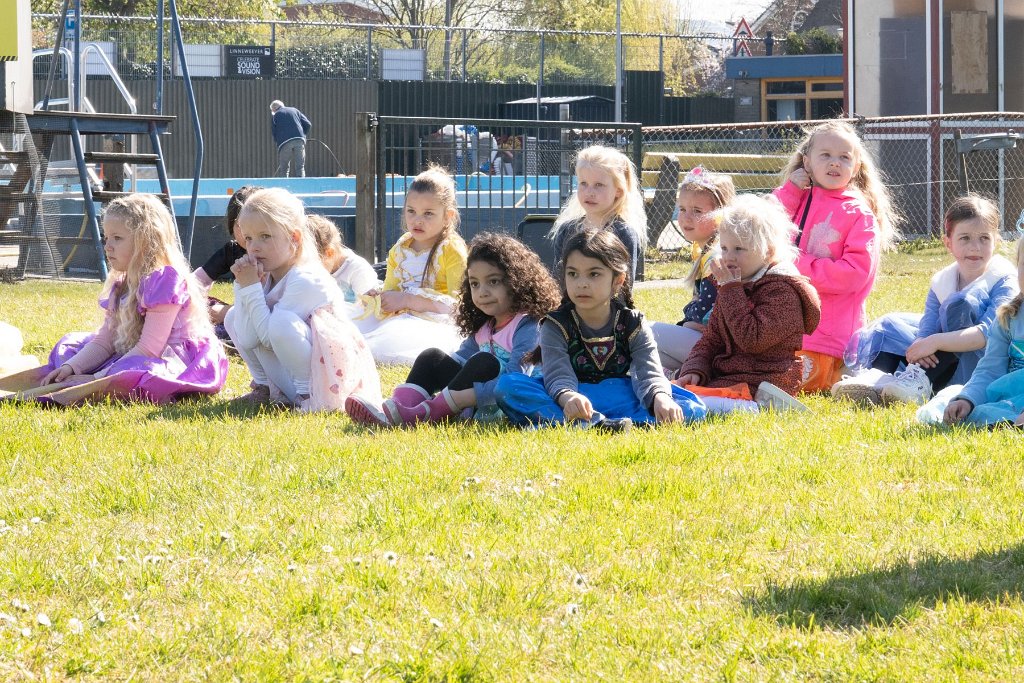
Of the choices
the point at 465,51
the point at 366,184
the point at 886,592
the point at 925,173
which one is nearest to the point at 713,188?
the point at 886,592

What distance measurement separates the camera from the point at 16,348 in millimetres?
7312

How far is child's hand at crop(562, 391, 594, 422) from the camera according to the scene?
16.6ft

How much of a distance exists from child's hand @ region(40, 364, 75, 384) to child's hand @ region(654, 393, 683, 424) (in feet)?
9.90

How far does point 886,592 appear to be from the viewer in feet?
10.2

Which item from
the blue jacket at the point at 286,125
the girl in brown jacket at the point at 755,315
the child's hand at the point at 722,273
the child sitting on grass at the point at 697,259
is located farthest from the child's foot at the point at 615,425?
the blue jacket at the point at 286,125

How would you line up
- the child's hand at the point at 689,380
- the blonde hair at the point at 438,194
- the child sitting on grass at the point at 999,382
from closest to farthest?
the child sitting on grass at the point at 999,382, the child's hand at the point at 689,380, the blonde hair at the point at 438,194

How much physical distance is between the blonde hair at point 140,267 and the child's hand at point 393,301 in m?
1.45

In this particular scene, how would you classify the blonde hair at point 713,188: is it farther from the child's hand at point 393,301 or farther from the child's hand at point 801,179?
the child's hand at point 393,301

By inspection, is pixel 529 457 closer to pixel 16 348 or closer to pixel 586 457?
pixel 586 457

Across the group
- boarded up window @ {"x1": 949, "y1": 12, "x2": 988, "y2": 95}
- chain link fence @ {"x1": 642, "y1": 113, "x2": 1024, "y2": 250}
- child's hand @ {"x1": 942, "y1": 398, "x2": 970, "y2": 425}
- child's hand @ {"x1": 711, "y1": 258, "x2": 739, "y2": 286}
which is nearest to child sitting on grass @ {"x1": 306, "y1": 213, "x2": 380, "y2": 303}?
child's hand @ {"x1": 711, "y1": 258, "x2": 739, "y2": 286}

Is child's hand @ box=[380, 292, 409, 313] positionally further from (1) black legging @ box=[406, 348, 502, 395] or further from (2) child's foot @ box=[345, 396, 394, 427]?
(2) child's foot @ box=[345, 396, 394, 427]

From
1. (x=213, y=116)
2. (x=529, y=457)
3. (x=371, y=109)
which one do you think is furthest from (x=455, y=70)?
(x=529, y=457)

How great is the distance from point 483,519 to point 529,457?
76cm

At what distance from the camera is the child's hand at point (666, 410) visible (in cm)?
512
